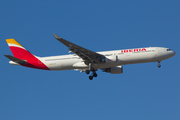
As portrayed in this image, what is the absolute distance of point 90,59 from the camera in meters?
43.4

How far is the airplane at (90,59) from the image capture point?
1681 inches

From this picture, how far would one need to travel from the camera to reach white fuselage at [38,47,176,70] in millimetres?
43094

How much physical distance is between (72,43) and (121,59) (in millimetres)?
8884

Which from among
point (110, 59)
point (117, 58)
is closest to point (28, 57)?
point (110, 59)

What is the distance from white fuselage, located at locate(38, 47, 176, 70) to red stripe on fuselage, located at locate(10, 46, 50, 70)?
→ 30.2 inches

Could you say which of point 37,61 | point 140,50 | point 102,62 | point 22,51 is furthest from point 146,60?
point 22,51

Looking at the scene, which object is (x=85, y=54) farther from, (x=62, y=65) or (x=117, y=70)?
(x=117, y=70)

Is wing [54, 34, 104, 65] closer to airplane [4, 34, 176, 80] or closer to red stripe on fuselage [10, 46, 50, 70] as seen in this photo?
airplane [4, 34, 176, 80]

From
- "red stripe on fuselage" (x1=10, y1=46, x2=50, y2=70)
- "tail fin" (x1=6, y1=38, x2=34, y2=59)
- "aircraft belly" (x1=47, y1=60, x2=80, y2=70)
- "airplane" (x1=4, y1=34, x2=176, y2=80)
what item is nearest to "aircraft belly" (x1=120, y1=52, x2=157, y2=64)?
"airplane" (x1=4, y1=34, x2=176, y2=80)

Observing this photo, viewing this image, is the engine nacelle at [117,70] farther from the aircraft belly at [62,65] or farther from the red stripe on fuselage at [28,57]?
the red stripe on fuselage at [28,57]

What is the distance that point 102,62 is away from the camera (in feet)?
141

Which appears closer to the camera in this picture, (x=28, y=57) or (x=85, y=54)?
(x=85, y=54)

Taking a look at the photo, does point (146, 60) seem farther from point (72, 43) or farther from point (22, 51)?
point (22, 51)

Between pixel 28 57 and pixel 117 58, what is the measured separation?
1573 centimetres
